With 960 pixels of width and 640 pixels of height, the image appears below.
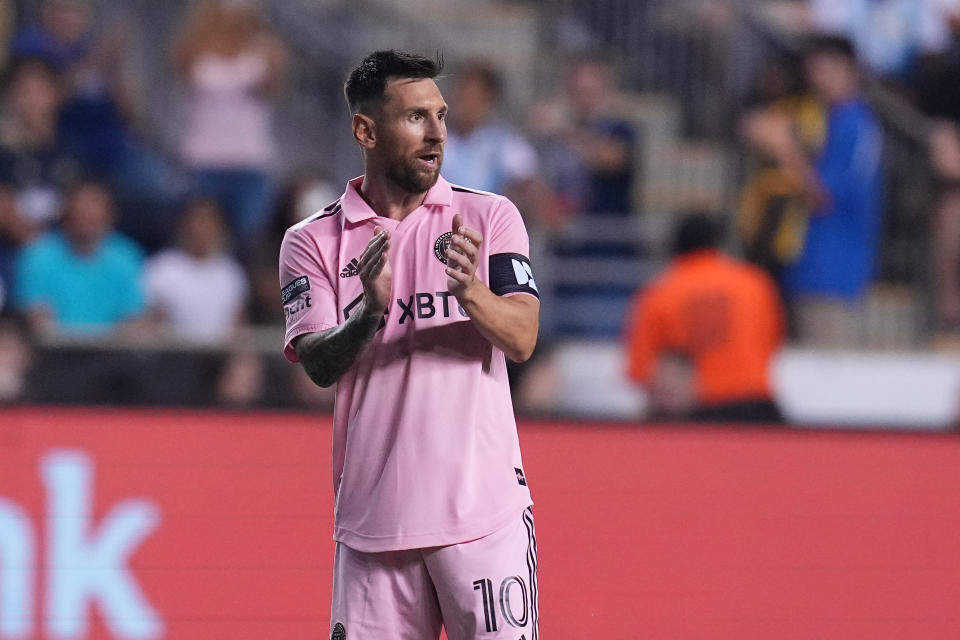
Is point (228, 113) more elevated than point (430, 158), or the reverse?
point (228, 113)

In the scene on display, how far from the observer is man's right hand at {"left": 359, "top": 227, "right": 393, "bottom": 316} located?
3.37 metres

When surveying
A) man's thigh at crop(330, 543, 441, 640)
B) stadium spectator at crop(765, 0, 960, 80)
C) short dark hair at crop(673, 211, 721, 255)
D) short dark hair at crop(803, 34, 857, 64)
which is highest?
stadium spectator at crop(765, 0, 960, 80)

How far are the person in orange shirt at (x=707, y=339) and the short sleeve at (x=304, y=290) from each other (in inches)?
146

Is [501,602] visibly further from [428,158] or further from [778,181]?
[778,181]

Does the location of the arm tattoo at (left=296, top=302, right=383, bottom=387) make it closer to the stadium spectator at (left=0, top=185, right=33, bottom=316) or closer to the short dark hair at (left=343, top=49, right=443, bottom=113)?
the short dark hair at (left=343, top=49, right=443, bottom=113)

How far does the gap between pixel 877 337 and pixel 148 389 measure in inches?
179

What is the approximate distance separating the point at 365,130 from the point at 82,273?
16.7 ft

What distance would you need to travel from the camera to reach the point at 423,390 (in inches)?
143

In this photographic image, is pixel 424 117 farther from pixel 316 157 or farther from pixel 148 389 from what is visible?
pixel 316 157

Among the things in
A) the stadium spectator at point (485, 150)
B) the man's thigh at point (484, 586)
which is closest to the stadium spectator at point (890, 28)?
the stadium spectator at point (485, 150)

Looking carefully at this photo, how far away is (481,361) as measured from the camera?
3.67 meters

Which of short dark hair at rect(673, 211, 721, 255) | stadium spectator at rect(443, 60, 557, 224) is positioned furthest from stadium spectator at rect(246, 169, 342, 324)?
short dark hair at rect(673, 211, 721, 255)

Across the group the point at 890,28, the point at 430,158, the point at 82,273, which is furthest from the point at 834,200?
the point at 430,158

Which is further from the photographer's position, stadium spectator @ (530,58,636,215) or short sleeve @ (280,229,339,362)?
stadium spectator @ (530,58,636,215)
